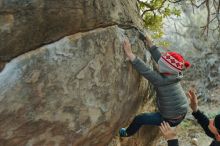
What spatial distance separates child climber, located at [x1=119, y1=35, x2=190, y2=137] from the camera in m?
4.73

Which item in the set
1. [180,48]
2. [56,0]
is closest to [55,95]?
[56,0]

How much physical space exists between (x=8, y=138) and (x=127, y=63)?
153 cm

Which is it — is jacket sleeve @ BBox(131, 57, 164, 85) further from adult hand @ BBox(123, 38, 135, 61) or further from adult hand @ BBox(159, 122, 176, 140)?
adult hand @ BBox(159, 122, 176, 140)

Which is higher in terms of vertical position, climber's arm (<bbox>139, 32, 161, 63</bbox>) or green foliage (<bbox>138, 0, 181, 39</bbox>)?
green foliage (<bbox>138, 0, 181, 39</bbox>)

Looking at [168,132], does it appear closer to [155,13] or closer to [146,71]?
[146,71]

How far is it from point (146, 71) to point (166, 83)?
0.85 feet

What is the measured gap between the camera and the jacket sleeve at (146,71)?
4.73m

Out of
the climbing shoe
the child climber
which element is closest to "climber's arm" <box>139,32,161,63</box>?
the child climber

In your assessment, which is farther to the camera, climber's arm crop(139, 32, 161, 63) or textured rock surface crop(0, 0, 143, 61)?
climber's arm crop(139, 32, 161, 63)

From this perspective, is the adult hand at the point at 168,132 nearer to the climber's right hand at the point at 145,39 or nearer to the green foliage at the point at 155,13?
the climber's right hand at the point at 145,39

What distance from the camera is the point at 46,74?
161 inches

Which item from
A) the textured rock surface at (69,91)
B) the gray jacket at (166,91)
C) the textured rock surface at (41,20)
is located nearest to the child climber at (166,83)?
the gray jacket at (166,91)

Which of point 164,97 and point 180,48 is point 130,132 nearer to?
point 164,97

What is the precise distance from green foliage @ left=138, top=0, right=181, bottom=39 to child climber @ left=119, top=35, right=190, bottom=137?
1802 mm
